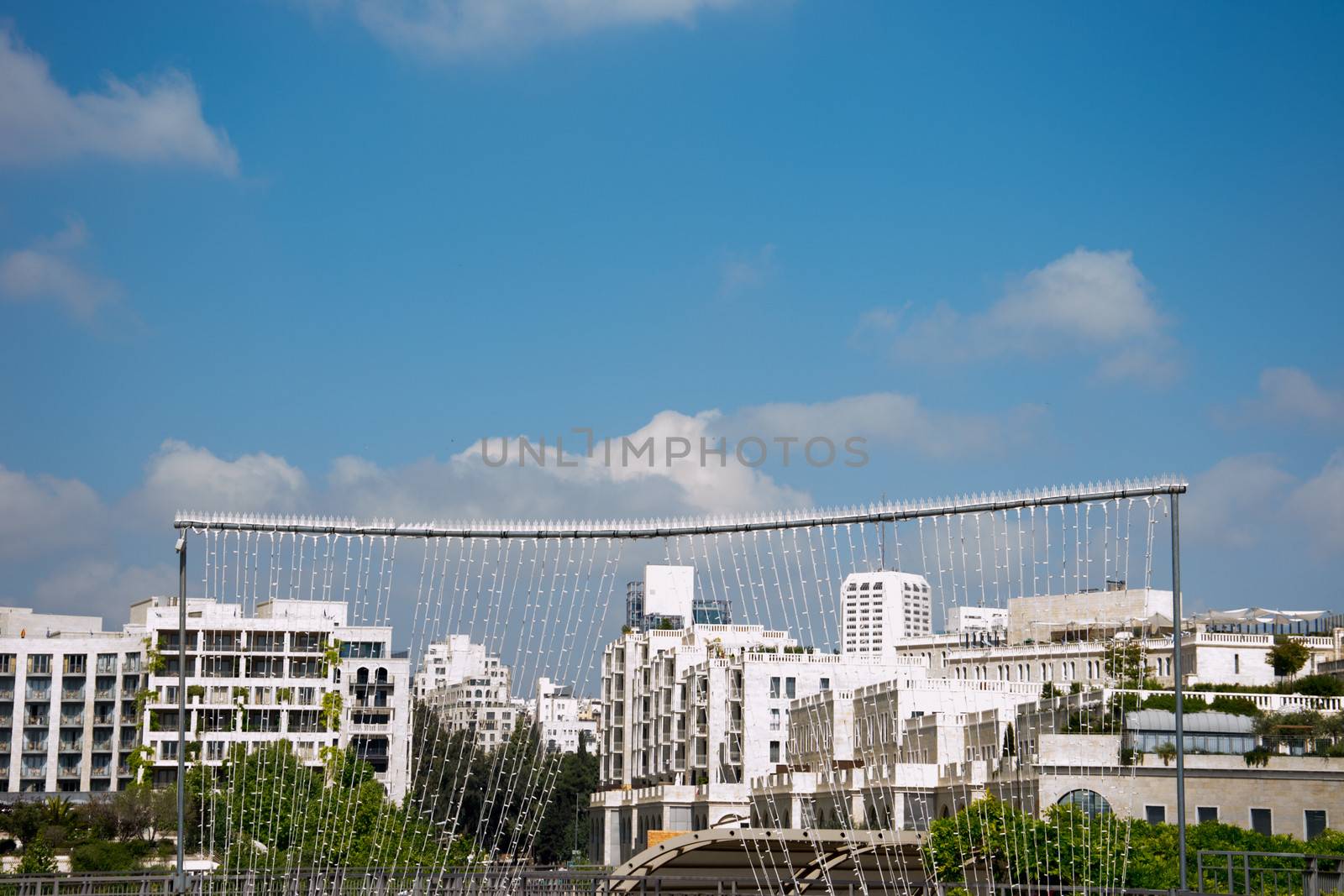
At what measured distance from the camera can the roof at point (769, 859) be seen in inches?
1201

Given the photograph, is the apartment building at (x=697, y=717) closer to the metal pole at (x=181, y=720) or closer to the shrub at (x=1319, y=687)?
the shrub at (x=1319, y=687)

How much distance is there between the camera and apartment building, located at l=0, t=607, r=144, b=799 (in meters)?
91.9

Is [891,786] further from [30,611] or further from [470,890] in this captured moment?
[30,611]

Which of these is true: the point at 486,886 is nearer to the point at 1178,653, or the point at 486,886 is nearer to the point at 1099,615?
the point at 1178,653

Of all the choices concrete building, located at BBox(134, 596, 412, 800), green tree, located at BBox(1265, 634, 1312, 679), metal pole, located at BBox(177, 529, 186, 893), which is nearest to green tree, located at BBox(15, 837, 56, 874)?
concrete building, located at BBox(134, 596, 412, 800)

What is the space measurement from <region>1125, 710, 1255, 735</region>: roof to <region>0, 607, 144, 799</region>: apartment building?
5926 cm

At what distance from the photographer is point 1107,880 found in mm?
34000

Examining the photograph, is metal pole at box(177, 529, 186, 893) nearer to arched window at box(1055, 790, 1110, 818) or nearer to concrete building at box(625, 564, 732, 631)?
arched window at box(1055, 790, 1110, 818)

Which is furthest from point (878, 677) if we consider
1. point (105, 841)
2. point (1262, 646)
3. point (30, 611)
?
point (30, 611)

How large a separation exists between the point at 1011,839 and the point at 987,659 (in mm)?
53793

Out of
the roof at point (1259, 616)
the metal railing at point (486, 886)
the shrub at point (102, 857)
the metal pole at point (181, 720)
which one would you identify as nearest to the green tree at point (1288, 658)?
the roof at point (1259, 616)

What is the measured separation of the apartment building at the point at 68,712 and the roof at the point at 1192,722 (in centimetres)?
5926

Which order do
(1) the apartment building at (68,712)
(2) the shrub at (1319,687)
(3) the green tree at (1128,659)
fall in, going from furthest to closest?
(1) the apartment building at (68,712) → (2) the shrub at (1319,687) → (3) the green tree at (1128,659)

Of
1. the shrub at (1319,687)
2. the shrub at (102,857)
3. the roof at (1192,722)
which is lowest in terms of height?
the shrub at (102,857)
